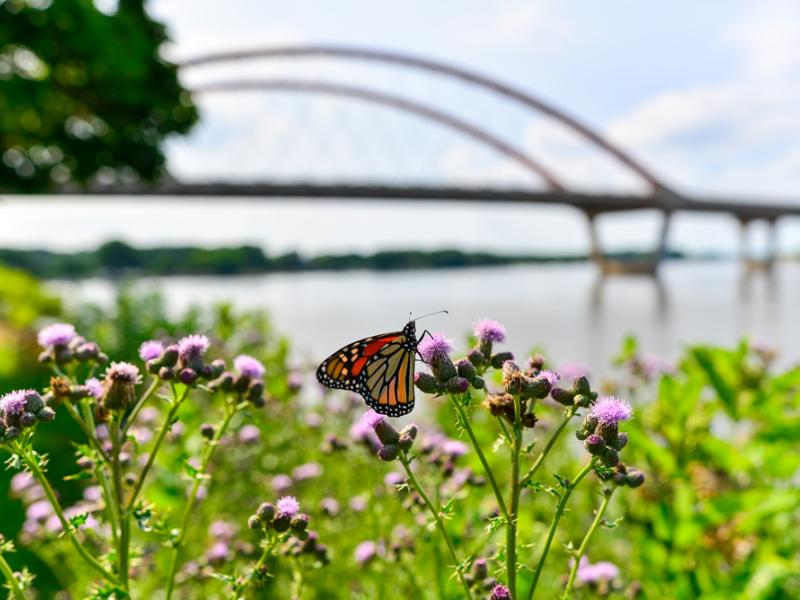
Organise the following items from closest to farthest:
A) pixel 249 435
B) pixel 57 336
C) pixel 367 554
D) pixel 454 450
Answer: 1. pixel 57 336
2. pixel 454 450
3. pixel 367 554
4. pixel 249 435

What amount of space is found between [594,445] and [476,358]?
0.35 m

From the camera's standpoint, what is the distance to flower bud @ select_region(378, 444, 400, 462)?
4.27 feet

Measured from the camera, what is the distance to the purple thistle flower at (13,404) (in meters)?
1.29

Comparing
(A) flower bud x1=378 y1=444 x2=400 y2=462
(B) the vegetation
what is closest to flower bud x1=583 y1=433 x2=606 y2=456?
(B) the vegetation

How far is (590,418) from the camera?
1.28 metres

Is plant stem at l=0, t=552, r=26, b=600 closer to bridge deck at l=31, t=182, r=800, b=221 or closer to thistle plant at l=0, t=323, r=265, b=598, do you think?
thistle plant at l=0, t=323, r=265, b=598

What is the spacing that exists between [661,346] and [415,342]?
1536 centimetres

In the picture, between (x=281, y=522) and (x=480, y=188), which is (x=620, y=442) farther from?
(x=480, y=188)

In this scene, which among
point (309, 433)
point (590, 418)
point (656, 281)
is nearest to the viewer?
point (590, 418)

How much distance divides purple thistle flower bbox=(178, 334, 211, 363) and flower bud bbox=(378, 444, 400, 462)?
1.78ft

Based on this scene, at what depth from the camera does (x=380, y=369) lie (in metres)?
1.55

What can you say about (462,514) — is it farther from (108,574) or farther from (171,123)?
(171,123)

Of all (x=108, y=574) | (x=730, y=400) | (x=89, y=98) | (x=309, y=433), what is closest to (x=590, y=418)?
(x=108, y=574)

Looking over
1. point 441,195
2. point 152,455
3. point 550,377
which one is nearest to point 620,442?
point 550,377
